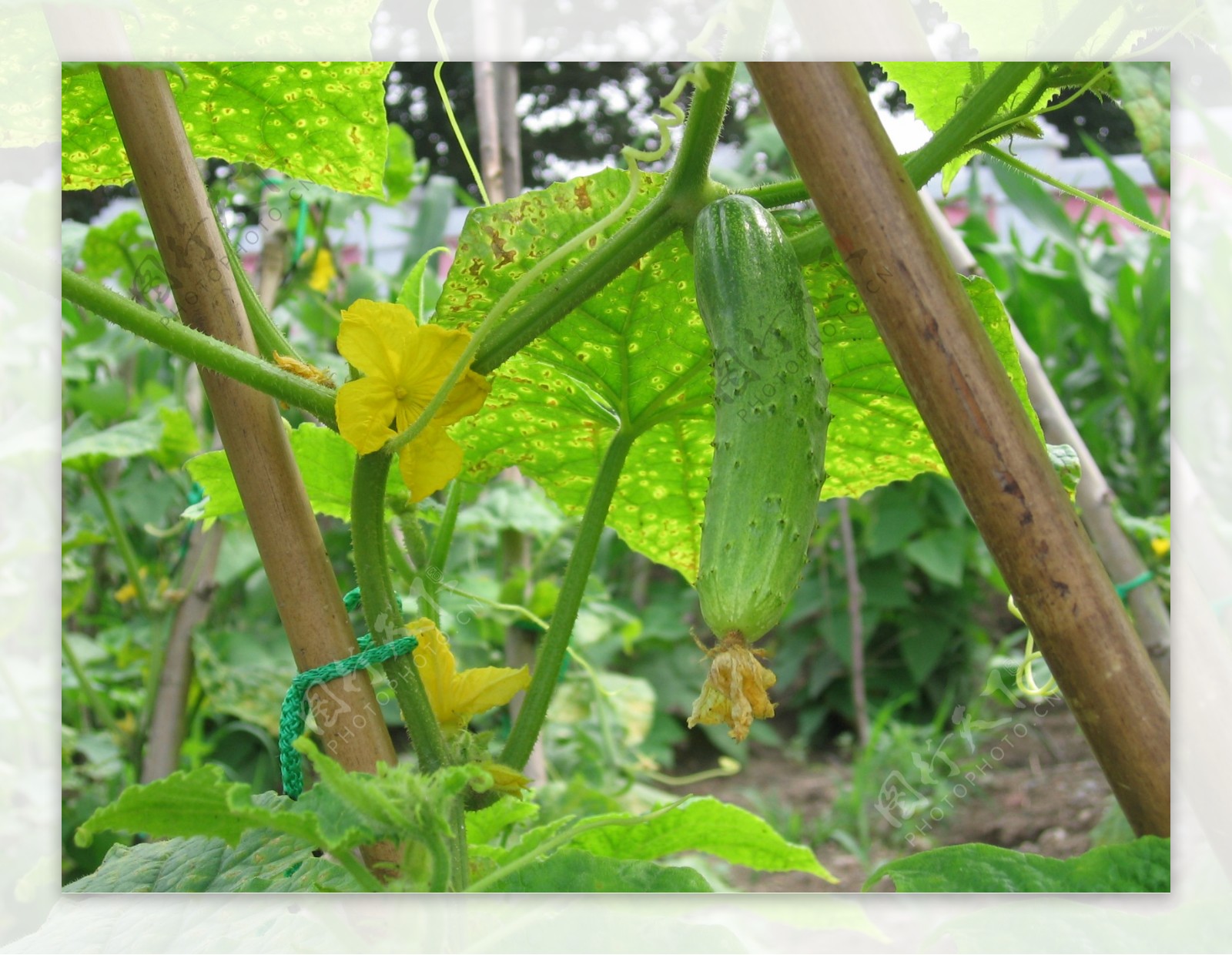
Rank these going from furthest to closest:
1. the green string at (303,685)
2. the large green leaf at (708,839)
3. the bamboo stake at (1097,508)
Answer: the bamboo stake at (1097,508), the large green leaf at (708,839), the green string at (303,685)

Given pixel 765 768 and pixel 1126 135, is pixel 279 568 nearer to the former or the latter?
pixel 1126 135

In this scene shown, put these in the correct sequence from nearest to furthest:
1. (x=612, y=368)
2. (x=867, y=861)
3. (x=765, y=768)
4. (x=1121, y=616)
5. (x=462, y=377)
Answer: (x=1121, y=616) < (x=462, y=377) < (x=612, y=368) < (x=867, y=861) < (x=765, y=768)

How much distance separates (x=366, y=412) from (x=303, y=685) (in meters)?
0.14

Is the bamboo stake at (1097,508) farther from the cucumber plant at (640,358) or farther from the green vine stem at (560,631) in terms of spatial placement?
the green vine stem at (560,631)

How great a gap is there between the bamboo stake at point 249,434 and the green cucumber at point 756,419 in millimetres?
193

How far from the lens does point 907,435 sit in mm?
726

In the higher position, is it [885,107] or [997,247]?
[997,247]

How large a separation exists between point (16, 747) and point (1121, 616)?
784mm

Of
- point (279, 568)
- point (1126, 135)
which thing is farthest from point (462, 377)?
point (1126, 135)

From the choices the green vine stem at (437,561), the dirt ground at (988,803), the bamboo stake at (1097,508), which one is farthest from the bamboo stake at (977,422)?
the dirt ground at (988,803)

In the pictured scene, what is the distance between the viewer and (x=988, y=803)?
2271 millimetres

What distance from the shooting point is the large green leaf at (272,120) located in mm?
720

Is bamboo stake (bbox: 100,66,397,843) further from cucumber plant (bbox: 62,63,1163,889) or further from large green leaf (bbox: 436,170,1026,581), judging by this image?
large green leaf (bbox: 436,170,1026,581)

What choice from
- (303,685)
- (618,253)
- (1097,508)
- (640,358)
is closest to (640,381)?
(640,358)
